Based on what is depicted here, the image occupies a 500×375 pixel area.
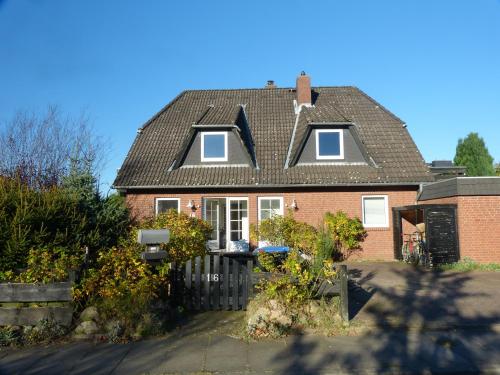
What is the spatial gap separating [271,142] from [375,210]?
5.08m

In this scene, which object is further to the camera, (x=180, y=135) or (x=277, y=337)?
(x=180, y=135)

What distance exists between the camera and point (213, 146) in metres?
15.8

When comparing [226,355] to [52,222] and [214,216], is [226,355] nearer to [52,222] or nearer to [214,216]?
[52,222]

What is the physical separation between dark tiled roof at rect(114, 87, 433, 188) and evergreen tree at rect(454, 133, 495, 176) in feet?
37.5

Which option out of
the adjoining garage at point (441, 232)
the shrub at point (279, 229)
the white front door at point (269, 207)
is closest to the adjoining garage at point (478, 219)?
the adjoining garage at point (441, 232)

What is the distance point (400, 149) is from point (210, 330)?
41.1 ft

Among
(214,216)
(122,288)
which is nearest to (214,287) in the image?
(122,288)

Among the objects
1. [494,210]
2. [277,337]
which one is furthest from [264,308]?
[494,210]

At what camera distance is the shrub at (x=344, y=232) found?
1408 cm

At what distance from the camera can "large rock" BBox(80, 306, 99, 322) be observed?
6109 millimetres

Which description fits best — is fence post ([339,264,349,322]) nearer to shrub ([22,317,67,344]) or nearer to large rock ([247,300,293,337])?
large rock ([247,300,293,337])

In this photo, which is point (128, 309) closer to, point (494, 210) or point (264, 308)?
point (264, 308)

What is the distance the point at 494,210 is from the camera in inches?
473

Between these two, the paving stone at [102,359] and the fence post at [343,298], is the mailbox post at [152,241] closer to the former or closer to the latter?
the paving stone at [102,359]
